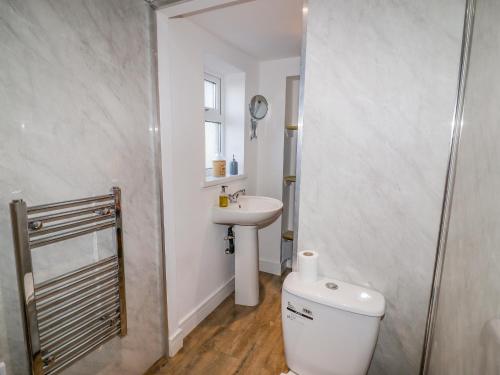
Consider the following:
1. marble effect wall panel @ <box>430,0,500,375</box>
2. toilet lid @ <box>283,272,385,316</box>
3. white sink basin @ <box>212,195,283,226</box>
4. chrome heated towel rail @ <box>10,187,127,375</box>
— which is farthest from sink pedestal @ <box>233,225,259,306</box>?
marble effect wall panel @ <box>430,0,500,375</box>

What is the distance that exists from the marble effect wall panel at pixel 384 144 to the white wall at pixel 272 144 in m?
1.40

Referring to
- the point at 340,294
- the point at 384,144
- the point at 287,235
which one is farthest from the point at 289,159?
the point at 340,294

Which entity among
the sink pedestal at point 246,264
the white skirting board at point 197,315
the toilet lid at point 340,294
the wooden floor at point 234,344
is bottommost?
the wooden floor at point 234,344

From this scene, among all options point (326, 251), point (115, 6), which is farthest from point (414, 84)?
point (115, 6)

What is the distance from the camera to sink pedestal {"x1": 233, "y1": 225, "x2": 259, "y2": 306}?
7.27 ft

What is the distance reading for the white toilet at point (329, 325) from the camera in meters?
1.11

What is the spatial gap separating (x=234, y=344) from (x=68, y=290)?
119cm

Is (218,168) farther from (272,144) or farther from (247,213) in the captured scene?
(272,144)

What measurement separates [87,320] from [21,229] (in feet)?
1.75

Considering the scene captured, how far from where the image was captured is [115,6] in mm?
1259

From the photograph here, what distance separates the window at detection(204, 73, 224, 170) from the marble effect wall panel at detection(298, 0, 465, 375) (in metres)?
1.36

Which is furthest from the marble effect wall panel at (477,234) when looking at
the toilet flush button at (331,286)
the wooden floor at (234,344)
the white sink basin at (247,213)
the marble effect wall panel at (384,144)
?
the white sink basin at (247,213)

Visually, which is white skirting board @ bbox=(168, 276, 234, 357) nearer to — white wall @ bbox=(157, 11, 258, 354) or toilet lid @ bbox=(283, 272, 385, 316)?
white wall @ bbox=(157, 11, 258, 354)

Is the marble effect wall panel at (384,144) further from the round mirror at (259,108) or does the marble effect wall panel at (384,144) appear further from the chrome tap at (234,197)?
the round mirror at (259,108)
